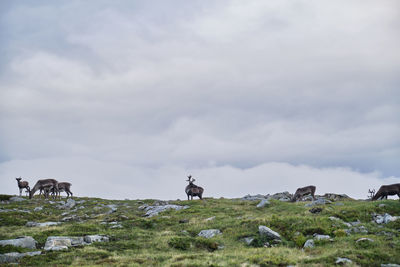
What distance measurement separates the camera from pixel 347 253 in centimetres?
1620

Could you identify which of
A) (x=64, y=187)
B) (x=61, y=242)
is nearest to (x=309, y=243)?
(x=61, y=242)

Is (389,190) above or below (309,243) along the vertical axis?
above

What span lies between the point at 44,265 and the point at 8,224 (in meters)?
16.0

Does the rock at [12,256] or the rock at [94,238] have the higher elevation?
the rock at [94,238]

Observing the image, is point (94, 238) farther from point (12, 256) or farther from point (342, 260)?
point (342, 260)

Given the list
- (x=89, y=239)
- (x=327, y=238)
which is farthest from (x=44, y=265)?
(x=327, y=238)

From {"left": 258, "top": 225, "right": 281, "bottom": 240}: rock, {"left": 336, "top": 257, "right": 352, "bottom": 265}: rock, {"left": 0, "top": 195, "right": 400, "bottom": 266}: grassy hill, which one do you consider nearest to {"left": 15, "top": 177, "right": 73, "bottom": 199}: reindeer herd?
{"left": 0, "top": 195, "right": 400, "bottom": 266}: grassy hill

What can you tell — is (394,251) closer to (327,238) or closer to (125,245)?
(327,238)

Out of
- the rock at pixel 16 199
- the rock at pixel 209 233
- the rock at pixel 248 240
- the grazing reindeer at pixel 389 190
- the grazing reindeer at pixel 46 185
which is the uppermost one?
the grazing reindeer at pixel 46 185

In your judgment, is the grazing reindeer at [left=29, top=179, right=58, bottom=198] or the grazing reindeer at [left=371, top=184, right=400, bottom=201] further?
the grazing reindeer at [left=29, top=179, right=58, bottom=198]

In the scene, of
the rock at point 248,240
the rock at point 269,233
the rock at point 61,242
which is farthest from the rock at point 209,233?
the rock at point 61,242

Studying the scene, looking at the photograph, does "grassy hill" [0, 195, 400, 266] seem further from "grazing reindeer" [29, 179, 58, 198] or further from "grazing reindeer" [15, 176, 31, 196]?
"grazing reindeer" [15, 176, 31, 196]

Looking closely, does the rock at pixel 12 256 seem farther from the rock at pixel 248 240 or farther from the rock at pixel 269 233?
the rock at pixel 269 233

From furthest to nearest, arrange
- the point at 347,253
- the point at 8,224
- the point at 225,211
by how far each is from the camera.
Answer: the point at 225,211 < the point at 8,224 < the point at 347,253
